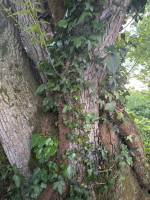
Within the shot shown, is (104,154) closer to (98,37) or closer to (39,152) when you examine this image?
(39,152)

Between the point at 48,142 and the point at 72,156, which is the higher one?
the point at 48,142

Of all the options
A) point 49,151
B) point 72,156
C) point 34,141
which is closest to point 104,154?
point 72,156

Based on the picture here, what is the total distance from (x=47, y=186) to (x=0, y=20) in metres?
2.06

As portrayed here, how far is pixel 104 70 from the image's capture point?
1544 mm

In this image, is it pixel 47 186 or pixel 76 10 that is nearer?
pixel 76 10

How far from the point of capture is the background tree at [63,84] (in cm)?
131

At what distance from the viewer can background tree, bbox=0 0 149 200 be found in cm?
131

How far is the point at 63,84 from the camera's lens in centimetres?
143

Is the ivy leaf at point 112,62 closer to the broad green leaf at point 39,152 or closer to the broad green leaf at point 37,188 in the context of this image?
the broad green leaf at point 39,152

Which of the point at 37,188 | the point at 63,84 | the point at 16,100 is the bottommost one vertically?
the point at 37,188

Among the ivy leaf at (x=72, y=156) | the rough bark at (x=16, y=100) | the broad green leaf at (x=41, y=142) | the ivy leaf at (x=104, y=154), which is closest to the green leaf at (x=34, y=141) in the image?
the broad green leaf at (x=41, y=142)

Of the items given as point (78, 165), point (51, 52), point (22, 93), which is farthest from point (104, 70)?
point (78, 165)

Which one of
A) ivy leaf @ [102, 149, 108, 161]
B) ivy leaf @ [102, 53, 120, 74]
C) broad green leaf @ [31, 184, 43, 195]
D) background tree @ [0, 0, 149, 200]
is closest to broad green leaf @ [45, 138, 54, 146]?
background tree @ [0, 0, 149, 200]

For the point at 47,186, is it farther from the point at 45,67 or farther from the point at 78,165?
the point at 45,67
